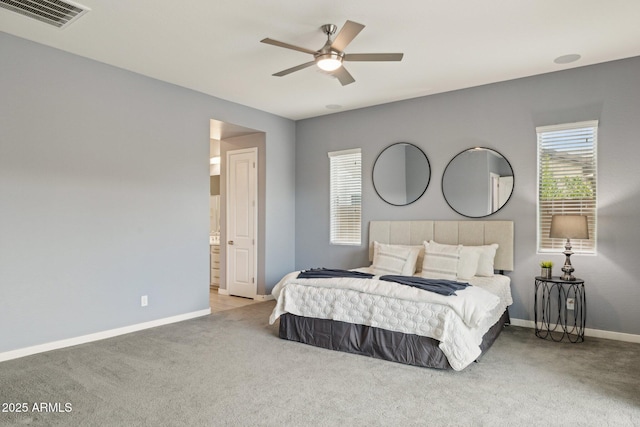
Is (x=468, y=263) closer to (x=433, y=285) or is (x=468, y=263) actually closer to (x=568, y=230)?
(x=568, y=230)

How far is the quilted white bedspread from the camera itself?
3.26 metres

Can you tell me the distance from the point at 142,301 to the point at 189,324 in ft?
1.94

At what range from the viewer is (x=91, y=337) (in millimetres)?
4098

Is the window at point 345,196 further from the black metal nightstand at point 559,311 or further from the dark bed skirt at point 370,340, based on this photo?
the black metal nightstand at point 559,311

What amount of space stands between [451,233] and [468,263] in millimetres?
627

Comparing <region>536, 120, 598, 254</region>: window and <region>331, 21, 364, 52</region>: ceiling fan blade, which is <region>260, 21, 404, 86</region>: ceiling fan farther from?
<region>536, 120, 598, 254</region>: window

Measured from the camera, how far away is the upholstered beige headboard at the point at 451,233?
4719 mm

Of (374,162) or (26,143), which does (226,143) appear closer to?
(374,162)

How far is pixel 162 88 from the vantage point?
15.8 feet

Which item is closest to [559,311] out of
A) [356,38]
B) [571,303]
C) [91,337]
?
[571,303]

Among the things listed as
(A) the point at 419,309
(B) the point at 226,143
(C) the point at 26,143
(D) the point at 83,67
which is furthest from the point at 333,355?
(B) the point at 226,143

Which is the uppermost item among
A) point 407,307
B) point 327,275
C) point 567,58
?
point 567,58

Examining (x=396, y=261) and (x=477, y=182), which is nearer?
(x=396, y=261)

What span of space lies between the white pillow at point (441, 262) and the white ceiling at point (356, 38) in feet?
6.48
